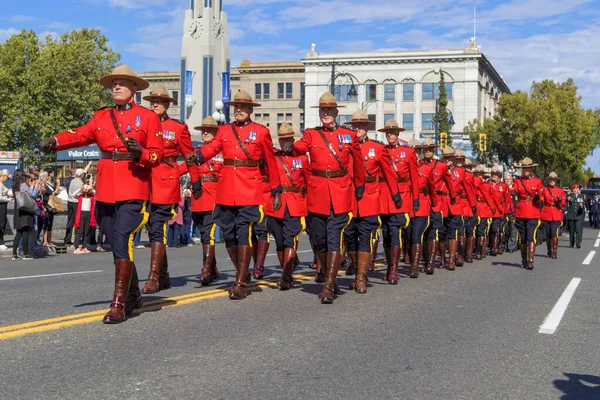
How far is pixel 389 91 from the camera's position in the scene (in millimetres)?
86688

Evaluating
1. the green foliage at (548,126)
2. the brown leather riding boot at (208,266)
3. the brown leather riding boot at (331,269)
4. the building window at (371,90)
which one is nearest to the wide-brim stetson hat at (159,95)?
the brown leather riding boot at (208,266)

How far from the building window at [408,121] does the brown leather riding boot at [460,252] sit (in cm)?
7086

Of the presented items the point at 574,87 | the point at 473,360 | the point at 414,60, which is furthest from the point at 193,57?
the point at 473,360

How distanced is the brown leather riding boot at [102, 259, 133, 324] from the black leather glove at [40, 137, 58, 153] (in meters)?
1.12

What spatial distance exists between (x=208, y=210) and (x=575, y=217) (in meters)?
17.3

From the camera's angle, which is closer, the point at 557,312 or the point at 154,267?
the point at 557,312

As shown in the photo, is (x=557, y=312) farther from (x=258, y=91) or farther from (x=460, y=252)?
(x=258, y=91)

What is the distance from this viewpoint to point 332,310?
8250 millimetres

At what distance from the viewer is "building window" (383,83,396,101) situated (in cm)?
8669

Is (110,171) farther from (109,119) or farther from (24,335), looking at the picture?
(24,335)

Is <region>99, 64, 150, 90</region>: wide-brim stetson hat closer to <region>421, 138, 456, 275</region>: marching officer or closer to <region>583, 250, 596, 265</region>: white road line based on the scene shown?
<region>421, 138, 456, 275</region>: marching officer

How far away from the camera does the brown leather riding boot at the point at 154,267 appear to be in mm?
9125

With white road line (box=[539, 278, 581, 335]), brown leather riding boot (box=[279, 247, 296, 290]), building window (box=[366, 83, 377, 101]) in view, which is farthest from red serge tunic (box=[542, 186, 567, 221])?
building window (box=[366, 83, 377, 101])

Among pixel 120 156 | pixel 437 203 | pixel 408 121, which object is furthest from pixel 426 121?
pixel 120 156
